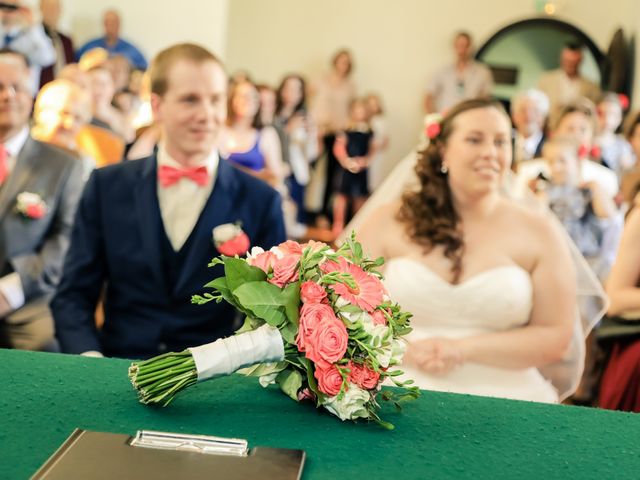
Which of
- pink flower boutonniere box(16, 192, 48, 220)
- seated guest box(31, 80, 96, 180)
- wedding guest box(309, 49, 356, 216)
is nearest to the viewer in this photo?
pink flower boutonniere box(16, 192, 48, 220)

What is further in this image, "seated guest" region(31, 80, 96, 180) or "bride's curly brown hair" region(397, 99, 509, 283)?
"seated guest" region(31, 80, 96, 180)

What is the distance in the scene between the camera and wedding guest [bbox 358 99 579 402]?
3264mm

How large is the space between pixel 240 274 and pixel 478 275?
1819mm

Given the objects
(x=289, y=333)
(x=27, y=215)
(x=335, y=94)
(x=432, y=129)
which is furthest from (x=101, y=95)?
(x=335, y=94)

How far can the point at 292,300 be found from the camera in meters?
1.67

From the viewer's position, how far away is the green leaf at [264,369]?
1.70m

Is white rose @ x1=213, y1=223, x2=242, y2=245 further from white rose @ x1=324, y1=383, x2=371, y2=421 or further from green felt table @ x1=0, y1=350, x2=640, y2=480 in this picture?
white rose @ x1=324, y1=383, x2=371, y2=421

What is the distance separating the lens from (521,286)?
330cm

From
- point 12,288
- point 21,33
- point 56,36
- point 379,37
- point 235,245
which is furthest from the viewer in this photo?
point 379,37

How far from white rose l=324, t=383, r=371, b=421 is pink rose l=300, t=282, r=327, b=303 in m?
0.17

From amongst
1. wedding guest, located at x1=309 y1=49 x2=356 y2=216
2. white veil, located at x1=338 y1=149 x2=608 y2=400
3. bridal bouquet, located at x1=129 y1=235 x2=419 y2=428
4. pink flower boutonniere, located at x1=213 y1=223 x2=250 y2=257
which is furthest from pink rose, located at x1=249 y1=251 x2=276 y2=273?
wedding guest, located at x1=309 y1=49 x2=356 y2=216

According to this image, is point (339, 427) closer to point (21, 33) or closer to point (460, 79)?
point (21, 33)

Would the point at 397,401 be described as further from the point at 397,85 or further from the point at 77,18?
the point at 397,85

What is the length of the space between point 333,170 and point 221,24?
10.1 ft
